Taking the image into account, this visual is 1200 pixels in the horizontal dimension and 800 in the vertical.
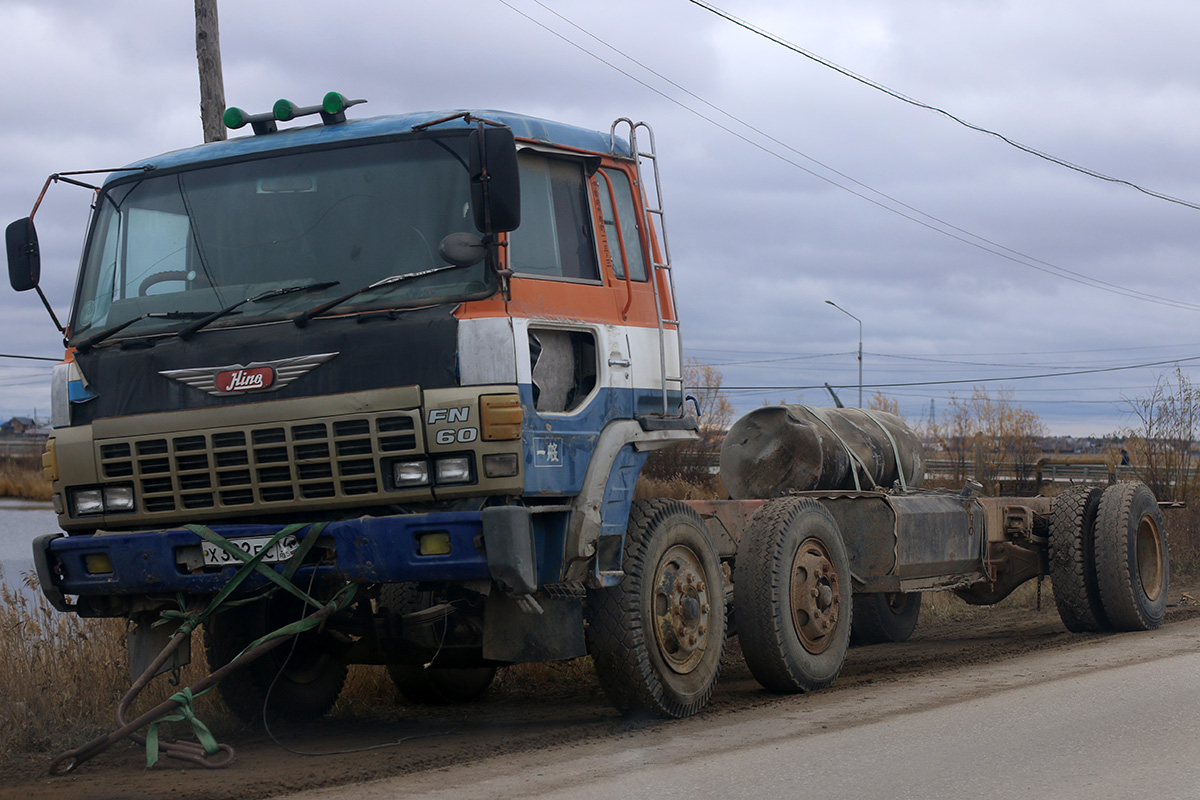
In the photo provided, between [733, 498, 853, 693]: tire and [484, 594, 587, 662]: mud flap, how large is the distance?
171 cm

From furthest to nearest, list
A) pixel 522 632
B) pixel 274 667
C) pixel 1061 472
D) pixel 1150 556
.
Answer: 1. pixel 1061 472
2. pixel 1150 556
3. pixel 274 667
4. pixel 522 632

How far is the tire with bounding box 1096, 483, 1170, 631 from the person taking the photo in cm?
1141

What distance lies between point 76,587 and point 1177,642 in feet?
26.1

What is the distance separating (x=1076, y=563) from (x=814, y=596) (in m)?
4.13

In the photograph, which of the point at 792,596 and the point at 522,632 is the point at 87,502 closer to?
the point at 522,632

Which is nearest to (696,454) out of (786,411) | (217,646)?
(786,411)

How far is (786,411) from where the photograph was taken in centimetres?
1062

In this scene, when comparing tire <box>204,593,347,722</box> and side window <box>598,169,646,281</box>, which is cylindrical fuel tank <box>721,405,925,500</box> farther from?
tire <box>204,593,347,722</box>

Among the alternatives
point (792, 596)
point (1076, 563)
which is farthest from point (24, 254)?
point (1076, 563)

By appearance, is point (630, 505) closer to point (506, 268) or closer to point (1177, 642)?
point (506, 268)

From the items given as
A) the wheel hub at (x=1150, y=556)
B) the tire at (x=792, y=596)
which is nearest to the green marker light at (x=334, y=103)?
the tire at (x=792, y=596)

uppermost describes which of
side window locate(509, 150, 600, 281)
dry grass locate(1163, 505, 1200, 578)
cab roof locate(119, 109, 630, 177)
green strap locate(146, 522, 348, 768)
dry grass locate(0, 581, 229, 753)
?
cab roof locate(119, 109, 630, 177)

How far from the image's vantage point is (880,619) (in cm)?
1238

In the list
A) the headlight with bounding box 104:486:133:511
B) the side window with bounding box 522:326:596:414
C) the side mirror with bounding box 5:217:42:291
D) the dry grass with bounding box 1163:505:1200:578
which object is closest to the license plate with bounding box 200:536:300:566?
the headlight with bounding box 104:486:133:511
